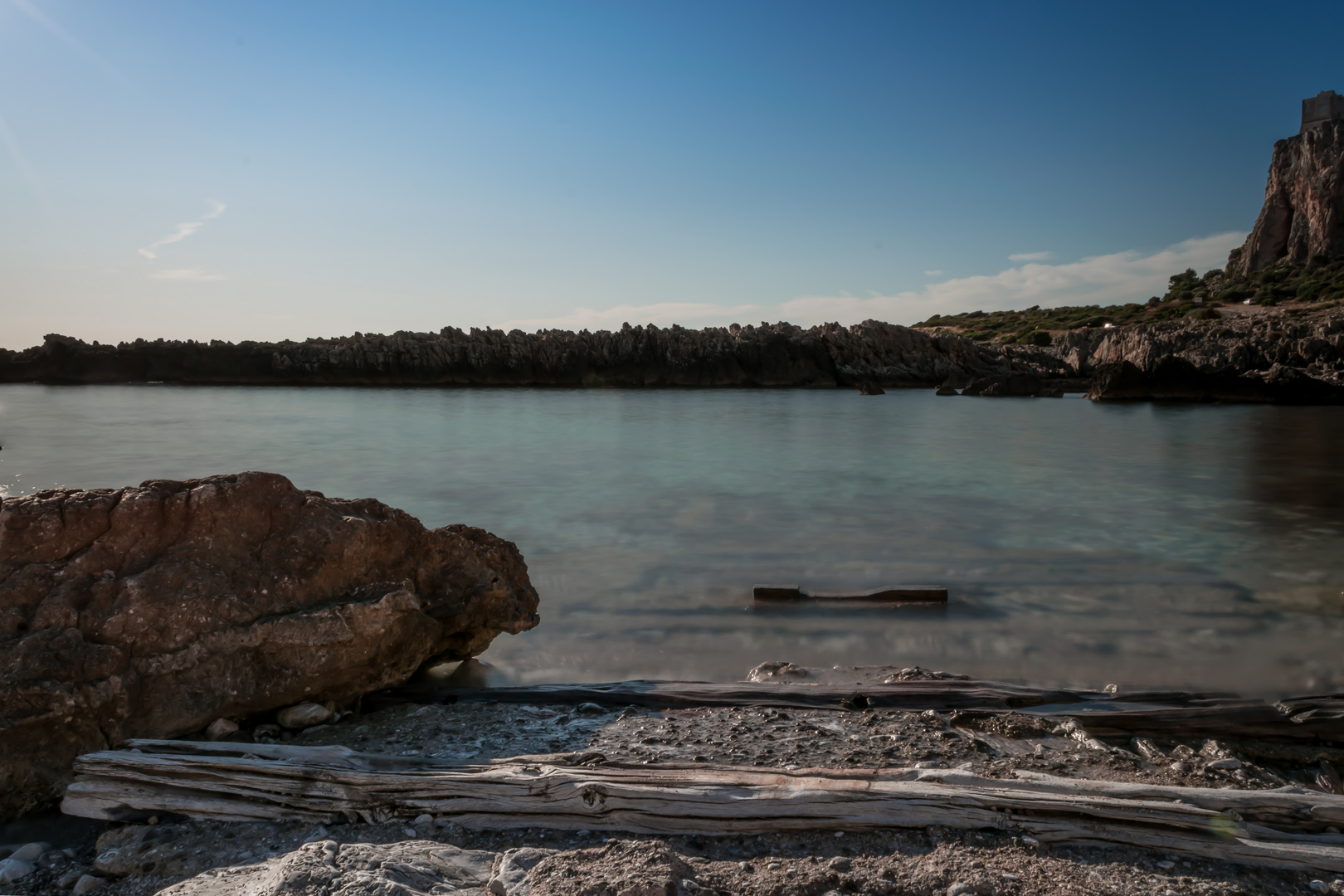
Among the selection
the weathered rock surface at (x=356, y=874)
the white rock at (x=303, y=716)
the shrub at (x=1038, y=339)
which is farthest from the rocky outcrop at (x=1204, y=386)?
the weathered rock surface at (x=356, y=874)

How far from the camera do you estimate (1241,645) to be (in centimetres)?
444

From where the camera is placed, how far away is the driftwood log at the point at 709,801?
1.92m

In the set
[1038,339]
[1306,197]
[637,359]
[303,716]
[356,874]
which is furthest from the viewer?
[1306,197]

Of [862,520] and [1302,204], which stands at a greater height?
[1302,204]

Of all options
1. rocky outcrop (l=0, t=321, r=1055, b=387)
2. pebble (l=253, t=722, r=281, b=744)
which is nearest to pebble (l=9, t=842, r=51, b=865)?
pebble (l=253, t=722, r=281, b=744)

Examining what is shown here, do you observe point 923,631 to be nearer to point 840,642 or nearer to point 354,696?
point 840,642

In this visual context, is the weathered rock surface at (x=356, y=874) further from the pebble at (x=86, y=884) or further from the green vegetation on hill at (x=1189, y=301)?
the green vegetation on hill at (x=1189, y=301)

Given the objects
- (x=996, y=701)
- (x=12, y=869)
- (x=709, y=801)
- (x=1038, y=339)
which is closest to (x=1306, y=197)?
(x=1038, y=339)

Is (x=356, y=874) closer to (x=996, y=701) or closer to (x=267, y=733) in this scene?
(x=267, y=733)

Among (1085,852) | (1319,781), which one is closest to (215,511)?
(1085,852)

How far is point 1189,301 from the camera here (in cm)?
5650

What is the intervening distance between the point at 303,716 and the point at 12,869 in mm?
976

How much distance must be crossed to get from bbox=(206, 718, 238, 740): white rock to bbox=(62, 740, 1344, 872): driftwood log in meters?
0.41

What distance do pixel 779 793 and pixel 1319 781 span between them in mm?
1997
